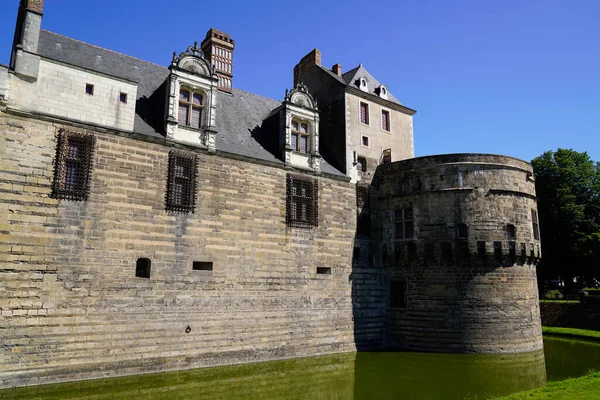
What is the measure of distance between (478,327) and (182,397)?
42.5ft

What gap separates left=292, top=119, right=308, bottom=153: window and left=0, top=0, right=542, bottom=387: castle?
7 cm

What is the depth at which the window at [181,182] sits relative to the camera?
16.2m

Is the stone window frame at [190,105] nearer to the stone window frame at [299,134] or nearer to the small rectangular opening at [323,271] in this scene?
the stone window frame at [299,134]

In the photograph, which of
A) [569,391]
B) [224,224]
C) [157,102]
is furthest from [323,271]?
[569,391]

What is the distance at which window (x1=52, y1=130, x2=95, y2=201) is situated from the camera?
46.4 feet

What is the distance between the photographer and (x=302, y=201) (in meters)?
19.8

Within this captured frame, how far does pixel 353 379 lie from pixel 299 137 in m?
10.9

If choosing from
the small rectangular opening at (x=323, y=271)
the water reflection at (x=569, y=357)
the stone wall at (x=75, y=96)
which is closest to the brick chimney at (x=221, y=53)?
the stone wall at (x=75, y=96)

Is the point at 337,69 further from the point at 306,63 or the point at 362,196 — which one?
A: the point at 362,196

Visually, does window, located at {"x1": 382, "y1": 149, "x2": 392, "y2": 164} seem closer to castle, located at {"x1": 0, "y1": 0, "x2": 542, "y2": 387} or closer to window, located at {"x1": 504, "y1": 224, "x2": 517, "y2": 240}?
castle, located at {"x1": 0, "y1": 0, "x2": 542, "y2": 387}

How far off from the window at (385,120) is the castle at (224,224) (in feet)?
0.27

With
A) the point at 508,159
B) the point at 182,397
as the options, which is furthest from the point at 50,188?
the point at 508,159

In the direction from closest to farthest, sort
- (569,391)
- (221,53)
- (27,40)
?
(569,391) → (27,40) → (221,53)

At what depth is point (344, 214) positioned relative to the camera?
2120 cm
